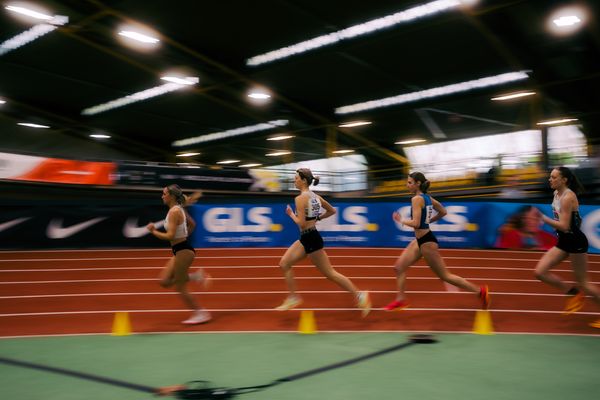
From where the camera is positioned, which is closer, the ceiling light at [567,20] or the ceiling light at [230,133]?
the ceiling light at [567,20]

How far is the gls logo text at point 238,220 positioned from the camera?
15.3 m

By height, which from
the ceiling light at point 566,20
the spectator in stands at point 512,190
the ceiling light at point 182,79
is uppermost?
the ceiling light at point 182,79

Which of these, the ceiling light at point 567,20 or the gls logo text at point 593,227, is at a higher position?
the ceiling light at point 567,20

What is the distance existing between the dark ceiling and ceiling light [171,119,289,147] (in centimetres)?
48

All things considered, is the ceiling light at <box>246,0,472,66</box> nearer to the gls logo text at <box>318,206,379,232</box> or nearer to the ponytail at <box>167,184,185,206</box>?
the gls logo text at <box>318,206,379,232</box>

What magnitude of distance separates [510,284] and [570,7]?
1132 cm

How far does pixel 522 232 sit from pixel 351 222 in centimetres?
538

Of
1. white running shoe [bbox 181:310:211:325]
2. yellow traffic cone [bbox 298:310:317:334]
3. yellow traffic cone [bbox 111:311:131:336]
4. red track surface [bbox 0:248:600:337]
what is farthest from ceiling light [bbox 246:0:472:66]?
yellow traffic cone [bbox 111:311:131:336]

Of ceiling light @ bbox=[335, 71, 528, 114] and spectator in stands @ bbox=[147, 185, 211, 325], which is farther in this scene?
ceiling light @ bbox=[335, 71, 528, 114]

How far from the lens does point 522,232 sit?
45.6ft

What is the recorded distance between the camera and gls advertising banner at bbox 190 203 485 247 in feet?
49.1

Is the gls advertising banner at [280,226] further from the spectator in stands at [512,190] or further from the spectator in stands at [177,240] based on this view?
the spectator in stands at [177,240]

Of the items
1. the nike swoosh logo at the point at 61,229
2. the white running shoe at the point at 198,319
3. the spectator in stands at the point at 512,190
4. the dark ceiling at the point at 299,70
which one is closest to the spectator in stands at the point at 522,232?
the spectator in stands at the point at 512,190

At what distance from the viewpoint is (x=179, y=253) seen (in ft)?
18.5
